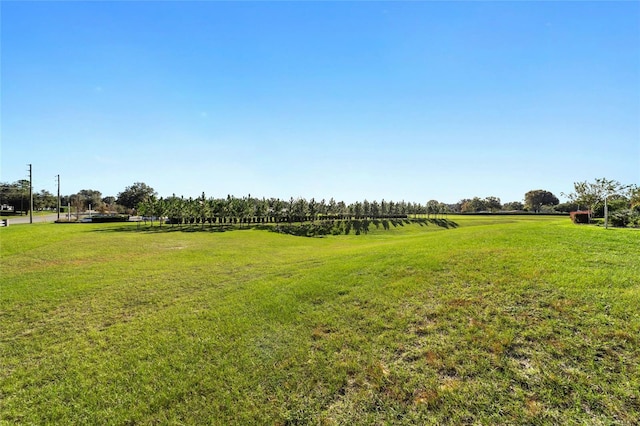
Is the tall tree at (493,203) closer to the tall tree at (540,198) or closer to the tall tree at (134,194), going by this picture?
the tall tree at (540,198)

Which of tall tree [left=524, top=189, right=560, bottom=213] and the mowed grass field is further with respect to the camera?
tall tree [left=524, top=189, right=560, bottom=213]

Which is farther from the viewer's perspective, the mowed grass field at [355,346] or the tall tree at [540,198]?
the tall tree at [540,198]

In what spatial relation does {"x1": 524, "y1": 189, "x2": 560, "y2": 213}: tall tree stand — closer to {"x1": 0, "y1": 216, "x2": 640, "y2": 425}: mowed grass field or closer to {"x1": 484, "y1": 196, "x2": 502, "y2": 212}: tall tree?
{"x1": 484, "y1": 196, "x2": 502, "y2": 212}: tall tree

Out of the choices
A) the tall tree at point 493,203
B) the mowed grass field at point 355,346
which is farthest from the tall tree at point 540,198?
the mowed grass field at point 355,346

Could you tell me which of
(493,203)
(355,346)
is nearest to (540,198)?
(493,203)

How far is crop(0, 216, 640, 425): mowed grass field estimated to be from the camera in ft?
15.1

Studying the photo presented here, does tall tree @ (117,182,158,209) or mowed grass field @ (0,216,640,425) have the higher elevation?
tall tree @ (117,182,158,209)

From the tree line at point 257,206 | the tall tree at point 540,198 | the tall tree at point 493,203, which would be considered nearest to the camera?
the tree line at point 257,206

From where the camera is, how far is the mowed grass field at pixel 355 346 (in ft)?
15.1

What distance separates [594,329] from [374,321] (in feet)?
14.1

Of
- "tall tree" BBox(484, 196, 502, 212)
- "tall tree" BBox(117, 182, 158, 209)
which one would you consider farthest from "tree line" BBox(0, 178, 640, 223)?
"tall tree" BBox(484, 196, 502, 212)

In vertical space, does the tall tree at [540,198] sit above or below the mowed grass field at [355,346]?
above

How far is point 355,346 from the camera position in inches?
243

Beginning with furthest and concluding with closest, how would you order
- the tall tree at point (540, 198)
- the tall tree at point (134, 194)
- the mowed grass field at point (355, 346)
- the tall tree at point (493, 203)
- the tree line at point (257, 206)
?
the tall tree at point (540, 198), the tall tree at point (493, 203), the tall tree at point (134, 194), the tree line at point (257, 206), the mowed grass field at point (355, 346)
